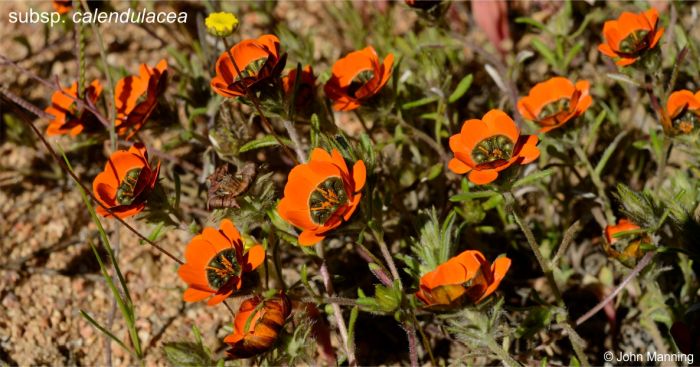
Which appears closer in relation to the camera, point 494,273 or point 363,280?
point 494,273

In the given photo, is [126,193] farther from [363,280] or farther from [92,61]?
[92,61]

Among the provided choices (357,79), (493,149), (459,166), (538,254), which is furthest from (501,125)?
(357,79)

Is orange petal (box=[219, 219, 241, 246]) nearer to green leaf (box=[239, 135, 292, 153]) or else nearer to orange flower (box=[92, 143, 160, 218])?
orange flower (box=[92, 143, 160, 218])

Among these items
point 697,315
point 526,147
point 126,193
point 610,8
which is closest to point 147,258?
point 126,193

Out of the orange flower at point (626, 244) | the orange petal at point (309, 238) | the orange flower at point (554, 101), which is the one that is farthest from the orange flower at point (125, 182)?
the orange flower at point (626, 244)

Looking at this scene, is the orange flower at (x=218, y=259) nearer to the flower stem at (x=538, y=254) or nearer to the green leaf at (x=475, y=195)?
the green leaf at (x=475, y=195)

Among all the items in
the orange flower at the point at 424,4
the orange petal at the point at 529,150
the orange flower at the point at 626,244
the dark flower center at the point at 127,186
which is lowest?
the orange flower at the point at 626,244
